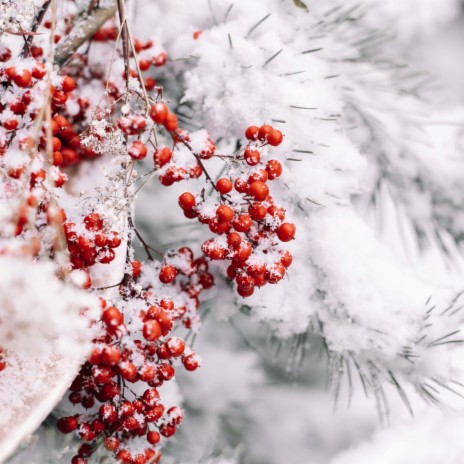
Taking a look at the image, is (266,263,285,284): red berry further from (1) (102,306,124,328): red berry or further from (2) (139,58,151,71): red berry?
(2) (139,58,151,71): red berry

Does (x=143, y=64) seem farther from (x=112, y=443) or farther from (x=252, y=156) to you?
(x=112, y=443)

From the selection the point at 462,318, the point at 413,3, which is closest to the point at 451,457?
the point at 462,318

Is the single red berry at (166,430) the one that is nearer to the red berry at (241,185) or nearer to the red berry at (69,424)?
the red berry at (69,424)

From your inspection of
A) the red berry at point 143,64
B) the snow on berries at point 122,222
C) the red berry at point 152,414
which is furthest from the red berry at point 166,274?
the red berry at point 143,64

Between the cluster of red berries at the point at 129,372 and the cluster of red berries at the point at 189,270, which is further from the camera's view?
the cluster of red berries at the point at 189,270

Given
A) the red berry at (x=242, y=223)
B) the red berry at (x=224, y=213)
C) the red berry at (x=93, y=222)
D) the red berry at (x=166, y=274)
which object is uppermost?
the red berry at (x=93, y=222)

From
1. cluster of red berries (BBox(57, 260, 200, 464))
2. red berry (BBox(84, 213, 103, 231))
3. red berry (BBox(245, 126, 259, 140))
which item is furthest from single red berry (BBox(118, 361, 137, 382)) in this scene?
red berry (BBox(245, 126, 259, 140))

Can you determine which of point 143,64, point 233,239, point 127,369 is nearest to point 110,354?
point 127,369
